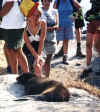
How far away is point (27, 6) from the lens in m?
5.40

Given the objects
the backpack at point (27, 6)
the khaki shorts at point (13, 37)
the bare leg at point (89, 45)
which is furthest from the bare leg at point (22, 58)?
the bare leg at point (89, 45)

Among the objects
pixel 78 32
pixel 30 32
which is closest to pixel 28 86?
pixel 30 32

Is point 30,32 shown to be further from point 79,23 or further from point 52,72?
point 79,23

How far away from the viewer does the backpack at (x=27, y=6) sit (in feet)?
17.5

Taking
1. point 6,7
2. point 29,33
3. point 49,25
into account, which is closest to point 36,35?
point 29,33

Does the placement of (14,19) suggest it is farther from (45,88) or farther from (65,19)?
(65,19)

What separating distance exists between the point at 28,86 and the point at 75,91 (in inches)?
27.9

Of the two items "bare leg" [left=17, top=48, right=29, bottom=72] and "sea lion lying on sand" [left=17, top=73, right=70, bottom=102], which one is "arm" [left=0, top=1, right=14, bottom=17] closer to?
"bare leg" [left=17, top=48, right=29, bottom=72]

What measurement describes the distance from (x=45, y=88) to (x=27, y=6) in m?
1.34

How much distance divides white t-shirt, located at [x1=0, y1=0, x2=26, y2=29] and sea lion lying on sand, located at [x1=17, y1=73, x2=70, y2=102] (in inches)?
30.6

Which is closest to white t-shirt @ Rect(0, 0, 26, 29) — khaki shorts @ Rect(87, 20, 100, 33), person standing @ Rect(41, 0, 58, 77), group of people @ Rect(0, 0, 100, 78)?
group of people @ Rect(0, 0, 100, 78)

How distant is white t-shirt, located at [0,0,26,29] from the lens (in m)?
5.32

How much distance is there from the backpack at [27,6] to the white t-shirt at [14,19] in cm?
6

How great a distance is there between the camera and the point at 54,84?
16.0 feet
